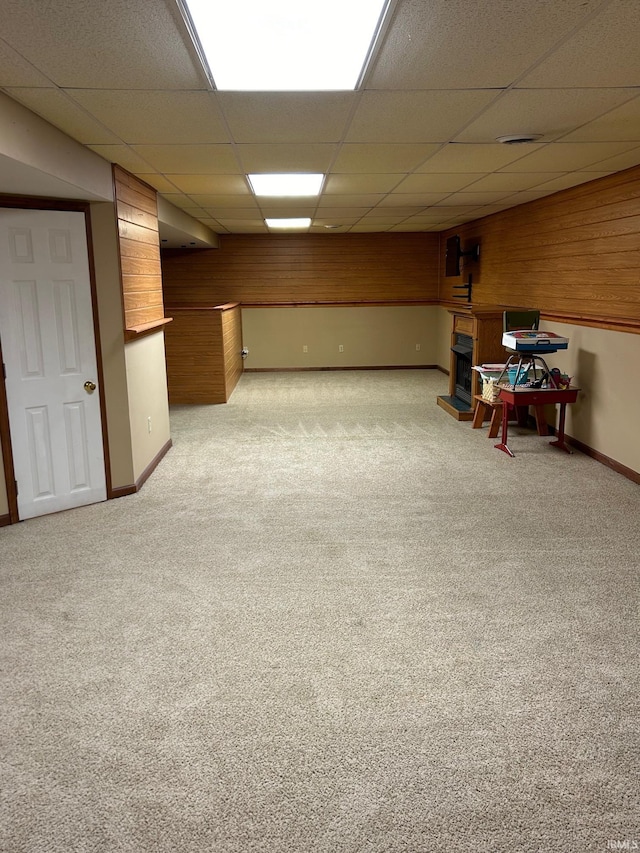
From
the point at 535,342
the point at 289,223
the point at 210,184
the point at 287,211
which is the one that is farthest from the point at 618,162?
the point at 289,223

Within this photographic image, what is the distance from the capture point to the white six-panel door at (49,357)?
3844mm

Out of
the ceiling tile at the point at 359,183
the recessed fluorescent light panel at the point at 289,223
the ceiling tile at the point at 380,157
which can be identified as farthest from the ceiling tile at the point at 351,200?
the recessed fluorescent light panel at the point at 289,223

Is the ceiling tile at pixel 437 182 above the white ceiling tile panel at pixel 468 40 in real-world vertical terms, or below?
above

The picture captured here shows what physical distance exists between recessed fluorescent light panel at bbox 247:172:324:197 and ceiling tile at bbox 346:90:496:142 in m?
1.41

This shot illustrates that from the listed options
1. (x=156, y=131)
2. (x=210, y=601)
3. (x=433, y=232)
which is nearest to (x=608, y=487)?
(x=210, y=601)

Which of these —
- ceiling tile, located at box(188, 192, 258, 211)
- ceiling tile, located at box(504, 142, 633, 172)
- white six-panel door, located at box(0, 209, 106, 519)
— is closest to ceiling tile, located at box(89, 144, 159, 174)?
white six-panel door, located at box(0, 209, 106, 519)

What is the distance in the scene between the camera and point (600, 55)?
2281mm

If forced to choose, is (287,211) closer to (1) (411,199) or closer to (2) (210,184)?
(1) (411,199)

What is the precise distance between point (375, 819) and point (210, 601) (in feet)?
4.75

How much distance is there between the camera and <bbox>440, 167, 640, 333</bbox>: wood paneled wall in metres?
4.68

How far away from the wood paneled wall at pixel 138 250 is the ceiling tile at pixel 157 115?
87 centimetres

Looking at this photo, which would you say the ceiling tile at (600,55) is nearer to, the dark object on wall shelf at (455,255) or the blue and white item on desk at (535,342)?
the blue and white item on desk at (535,342)

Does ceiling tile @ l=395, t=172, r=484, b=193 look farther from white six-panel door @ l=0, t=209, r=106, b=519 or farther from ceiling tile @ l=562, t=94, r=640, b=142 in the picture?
white six-panel door @ l=0, t=209, r=106, b=519

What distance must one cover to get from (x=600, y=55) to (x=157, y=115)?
2.02 metres
